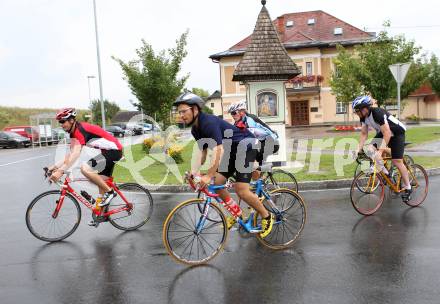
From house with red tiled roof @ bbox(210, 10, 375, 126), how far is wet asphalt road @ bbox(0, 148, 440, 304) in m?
40.0

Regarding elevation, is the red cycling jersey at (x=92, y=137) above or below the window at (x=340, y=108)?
below

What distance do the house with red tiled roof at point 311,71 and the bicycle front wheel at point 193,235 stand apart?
135ft

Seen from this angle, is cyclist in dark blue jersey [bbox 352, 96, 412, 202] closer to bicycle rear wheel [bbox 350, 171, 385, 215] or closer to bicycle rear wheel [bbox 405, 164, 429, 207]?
bicycle rear wheel [bbox 405, 164, 429, 207]

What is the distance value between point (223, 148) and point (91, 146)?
244cm

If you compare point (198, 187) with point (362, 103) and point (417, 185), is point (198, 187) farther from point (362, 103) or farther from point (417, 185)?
point (417, 185)

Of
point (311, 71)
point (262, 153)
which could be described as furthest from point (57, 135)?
point (262, 153)

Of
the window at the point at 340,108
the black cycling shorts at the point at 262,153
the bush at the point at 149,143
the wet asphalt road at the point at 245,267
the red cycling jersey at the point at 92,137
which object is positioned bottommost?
the wet asphalt road at the point at 245,267

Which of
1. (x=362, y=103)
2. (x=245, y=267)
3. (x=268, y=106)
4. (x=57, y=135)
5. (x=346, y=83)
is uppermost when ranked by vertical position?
(x=346, y=83)

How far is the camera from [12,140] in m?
37.4

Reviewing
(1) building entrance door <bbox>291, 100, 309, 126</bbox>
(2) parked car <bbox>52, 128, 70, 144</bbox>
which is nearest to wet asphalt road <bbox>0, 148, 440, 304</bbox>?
(2) parked car <bbox>52, 128, 70, 144</bbox>

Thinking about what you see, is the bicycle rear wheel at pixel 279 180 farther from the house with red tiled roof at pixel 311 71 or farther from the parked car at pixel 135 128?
the parked car at pixel 135 128

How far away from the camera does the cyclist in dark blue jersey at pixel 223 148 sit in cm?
488

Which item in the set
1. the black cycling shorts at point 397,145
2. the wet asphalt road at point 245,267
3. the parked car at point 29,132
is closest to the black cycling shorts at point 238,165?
the wet asphalt road at point 245,267

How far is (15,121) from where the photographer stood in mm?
67000
